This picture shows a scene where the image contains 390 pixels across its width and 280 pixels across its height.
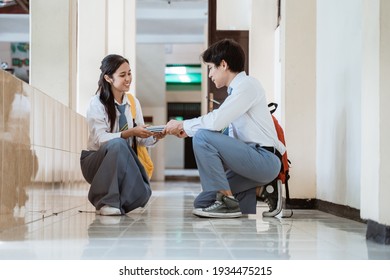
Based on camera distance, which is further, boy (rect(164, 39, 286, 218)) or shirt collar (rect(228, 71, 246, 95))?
shirt collar (rect(228, 71, 246, 95))

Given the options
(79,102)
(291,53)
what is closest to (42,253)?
(291,53)

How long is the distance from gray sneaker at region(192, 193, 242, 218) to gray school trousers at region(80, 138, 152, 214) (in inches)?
22.4

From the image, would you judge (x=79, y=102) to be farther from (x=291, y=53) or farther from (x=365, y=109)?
(x=365, y=109)

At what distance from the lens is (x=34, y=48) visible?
4.89 m

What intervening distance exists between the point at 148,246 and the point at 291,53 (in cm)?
305

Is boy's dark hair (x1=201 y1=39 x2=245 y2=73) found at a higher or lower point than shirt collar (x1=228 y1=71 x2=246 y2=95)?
higher

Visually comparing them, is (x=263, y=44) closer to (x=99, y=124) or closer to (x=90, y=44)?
(x=90, y=44)

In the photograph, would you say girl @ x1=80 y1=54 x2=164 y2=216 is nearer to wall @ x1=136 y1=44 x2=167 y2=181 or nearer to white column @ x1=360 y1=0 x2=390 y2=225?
white column @ x1=360 y1=0 x2=390 y2=225

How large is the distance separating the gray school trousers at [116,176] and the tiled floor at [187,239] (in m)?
0.14

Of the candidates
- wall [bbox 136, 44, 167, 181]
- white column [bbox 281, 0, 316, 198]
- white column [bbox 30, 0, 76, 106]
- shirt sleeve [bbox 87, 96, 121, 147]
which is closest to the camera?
shirt sleeve [bbox 87, 96, 121, 147]

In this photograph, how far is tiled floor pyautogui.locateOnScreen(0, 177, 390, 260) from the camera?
2287 millimetres

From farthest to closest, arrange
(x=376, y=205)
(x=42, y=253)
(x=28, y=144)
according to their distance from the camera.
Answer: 1. (x=28, y=144)
2. (x=376, y=205)
3. (x=42, y=253)

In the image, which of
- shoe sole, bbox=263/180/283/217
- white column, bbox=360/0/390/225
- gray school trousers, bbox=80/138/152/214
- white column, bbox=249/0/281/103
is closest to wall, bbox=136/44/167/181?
white column, bbox=249/0/281/103

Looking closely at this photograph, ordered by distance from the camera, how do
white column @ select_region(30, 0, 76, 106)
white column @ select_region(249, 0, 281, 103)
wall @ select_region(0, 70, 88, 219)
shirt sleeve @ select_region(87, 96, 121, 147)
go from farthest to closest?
white column @ select_region(249, 0, 281, 103) → white column @ select_region(30, 0, 76, 106) → shirt sleeve @ select_region(87, 96, 121, 147) → wall @ select_region(0, 70, 88, 219)
